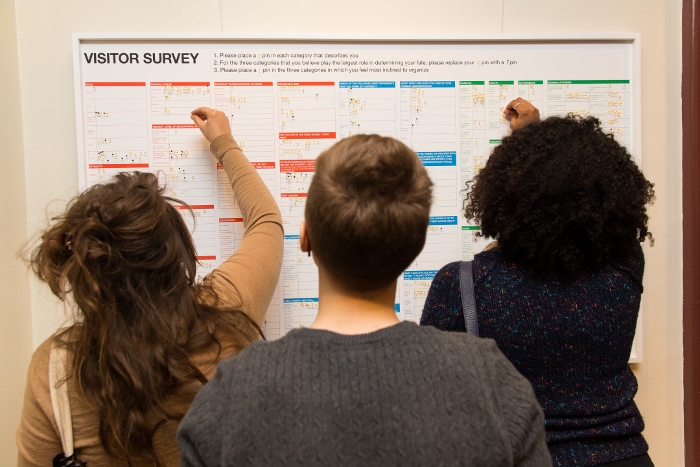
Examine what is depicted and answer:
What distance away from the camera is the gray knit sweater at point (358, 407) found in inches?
22.4

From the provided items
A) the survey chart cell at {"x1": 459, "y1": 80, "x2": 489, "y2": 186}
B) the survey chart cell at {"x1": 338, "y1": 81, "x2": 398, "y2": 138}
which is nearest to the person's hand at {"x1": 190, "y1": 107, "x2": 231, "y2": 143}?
the survey chart cell at {"x1": 338, "y1": 81, "x2": 398, "y2": 138}

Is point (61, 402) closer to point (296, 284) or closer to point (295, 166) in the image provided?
point (296, 284)

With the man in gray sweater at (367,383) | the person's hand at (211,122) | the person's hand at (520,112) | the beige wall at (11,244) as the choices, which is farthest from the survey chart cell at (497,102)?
the beige wall at (11,244)

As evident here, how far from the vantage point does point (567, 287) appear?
2.87 feet

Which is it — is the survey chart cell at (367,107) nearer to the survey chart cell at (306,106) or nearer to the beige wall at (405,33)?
the survey chart cell at (306,106)

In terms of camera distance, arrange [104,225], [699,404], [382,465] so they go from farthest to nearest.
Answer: [699,404] < [104,225] < [382,465]

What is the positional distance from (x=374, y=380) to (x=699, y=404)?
149cm

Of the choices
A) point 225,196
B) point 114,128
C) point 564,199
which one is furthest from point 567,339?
point 114,128

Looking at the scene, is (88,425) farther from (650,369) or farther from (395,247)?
(650,369)

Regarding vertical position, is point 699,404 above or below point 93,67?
below

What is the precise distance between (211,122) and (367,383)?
0.98 meters

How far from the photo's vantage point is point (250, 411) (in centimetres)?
58

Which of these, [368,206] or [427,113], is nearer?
[368,206]

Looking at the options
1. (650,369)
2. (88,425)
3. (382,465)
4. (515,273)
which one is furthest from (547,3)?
(88,425)
